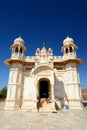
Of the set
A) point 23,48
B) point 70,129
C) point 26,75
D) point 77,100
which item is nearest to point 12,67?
point 26,75

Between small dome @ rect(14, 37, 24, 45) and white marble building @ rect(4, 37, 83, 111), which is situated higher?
small dome @ rect(14, 37, 24, 45)

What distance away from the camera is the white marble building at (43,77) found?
18.0m

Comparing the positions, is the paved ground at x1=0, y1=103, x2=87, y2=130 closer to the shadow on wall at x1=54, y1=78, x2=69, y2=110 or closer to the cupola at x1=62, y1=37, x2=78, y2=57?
the shadow on wall at x1=54, y1=78, x2=69, y2=110

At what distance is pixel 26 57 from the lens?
22016 millimetres

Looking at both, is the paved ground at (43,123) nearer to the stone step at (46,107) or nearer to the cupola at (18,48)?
the stone step at (46,107)

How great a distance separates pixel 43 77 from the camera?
59.7ft

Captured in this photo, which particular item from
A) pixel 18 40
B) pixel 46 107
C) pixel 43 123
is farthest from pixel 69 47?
pixel 43 123

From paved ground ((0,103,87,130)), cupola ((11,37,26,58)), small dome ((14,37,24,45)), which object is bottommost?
paved ground ((0,103,87,130))

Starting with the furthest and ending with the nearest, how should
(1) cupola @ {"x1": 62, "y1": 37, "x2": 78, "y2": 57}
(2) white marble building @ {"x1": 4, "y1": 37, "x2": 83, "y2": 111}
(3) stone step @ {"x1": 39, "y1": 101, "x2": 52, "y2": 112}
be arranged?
(1) cupola @ {"x1": 62, "y1": 37, "x2": 78, "y2": 57} → (2) white marble building @ {"x1": 4, "y1": 37, "x2": 83, "y2": 111} → (3) stone step @ {"x1": 39, "y1": 101, "x2": 52, "y2": 112}

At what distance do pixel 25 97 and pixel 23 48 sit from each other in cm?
904

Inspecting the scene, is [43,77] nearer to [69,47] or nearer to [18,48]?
[18,48]

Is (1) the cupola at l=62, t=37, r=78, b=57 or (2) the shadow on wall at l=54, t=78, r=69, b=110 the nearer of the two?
(2) the shadow on wall at l=54, t=78, r=69, b=110

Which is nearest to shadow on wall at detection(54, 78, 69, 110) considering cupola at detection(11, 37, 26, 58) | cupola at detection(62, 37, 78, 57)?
cupola at detection(62, 37, 78, 57)

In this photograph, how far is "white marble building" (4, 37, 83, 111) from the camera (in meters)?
18.0
